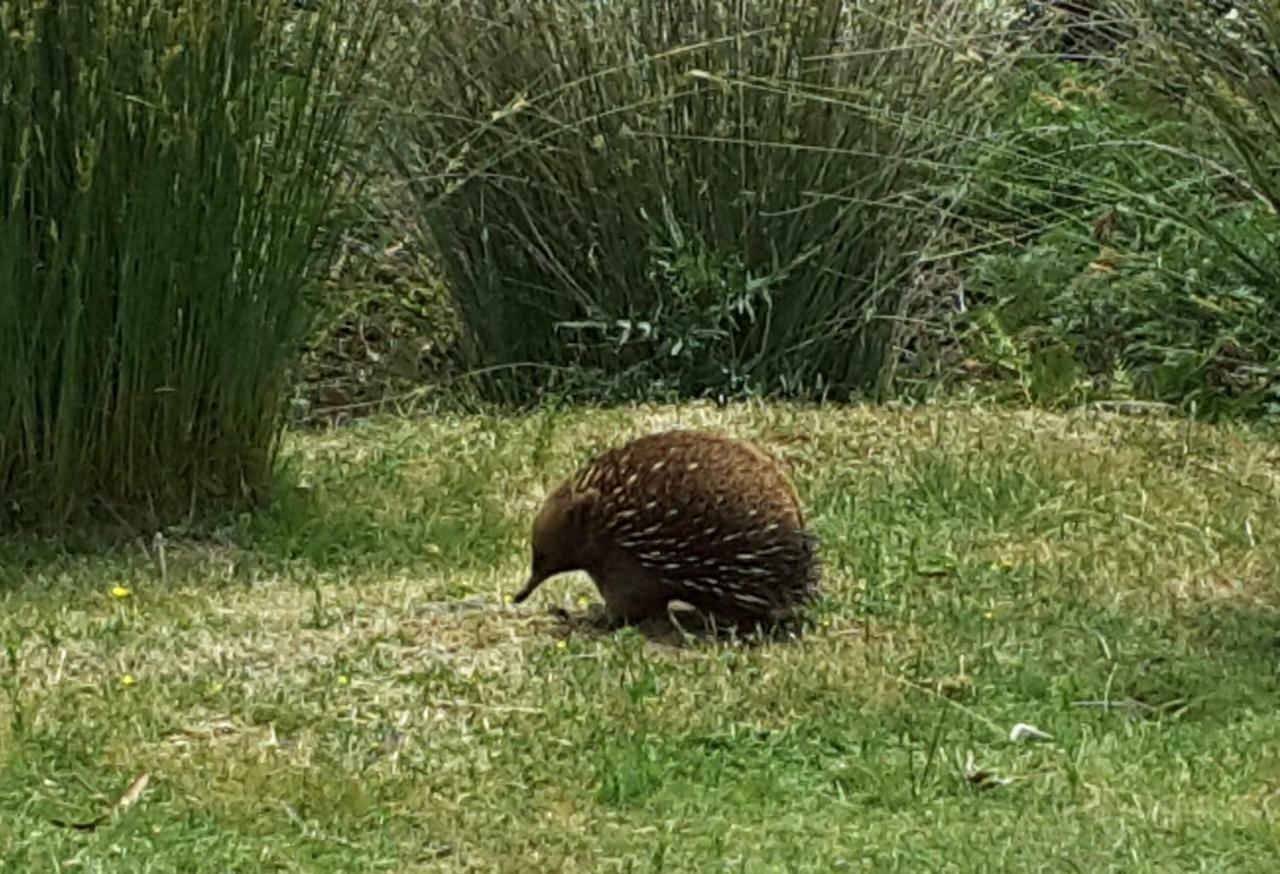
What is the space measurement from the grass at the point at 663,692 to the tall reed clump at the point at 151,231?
0.87 ft

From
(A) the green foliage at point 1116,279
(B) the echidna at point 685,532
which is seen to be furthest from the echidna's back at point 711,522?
(A) the green foliage at point 1116,279

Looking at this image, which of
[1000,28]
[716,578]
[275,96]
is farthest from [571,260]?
[716,578]

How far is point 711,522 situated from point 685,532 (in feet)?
0.23

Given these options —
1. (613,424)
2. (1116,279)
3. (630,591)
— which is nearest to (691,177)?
(613,424)

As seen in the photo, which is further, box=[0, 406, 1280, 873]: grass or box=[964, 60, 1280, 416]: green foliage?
box=[964, 60, 1280, 416]: green foliage

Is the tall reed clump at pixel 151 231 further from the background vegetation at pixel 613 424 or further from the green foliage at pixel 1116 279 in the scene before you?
the green foliage at pixel 1116 279

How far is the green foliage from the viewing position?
25.8ft

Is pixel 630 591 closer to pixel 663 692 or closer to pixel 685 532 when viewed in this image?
pixel 685 532

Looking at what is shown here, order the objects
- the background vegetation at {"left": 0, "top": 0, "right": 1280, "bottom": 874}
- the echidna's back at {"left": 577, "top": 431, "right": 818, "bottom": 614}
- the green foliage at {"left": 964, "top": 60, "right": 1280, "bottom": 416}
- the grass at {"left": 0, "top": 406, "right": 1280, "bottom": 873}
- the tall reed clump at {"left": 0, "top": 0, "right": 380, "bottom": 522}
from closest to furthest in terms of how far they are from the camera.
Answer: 1. the grass at {"left": 0, "top": 406, "right": 1280, "bottom": 873}
2. the background vegetation at {"left": 0, "top": 0, "right": 1280, "bottom": 874}
3. the echidna's back at {"left": 577, "top": 431, "right": 818, "bottom": 614}
4. the tall reed clump at {"left": 0, "top": 0, "right": 380, "bottom": 522}
5. the green foliage at {"left": 964, "top": 60, "right": 1280, "bottom": 416}

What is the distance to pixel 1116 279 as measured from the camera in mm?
A: 8953

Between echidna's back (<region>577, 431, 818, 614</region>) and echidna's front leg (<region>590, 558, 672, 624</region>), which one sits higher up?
echidna's back (<region>577, 431, 818, 614</region>)

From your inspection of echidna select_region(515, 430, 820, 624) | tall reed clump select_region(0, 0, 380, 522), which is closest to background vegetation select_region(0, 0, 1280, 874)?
tall reed clump select_region(0, 0, 380, 522)

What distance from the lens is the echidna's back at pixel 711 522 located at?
5230 mm

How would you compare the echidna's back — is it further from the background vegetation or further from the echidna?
the background vegetation
